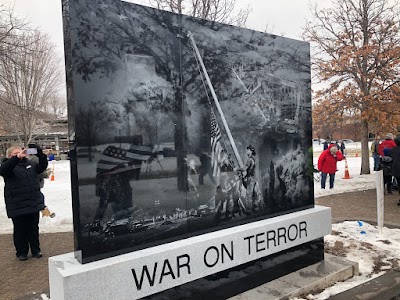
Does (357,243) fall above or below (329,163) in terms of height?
below

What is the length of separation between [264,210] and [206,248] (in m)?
1.05

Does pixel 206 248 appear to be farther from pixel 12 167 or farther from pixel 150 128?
pixel 12 167

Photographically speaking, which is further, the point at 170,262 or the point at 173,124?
the point at 173,124

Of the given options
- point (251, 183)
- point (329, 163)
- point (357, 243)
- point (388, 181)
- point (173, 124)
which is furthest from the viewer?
point (329, 163)

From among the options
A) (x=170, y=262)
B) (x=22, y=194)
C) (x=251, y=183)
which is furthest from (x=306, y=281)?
(x=22, y=194)

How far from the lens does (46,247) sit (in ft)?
19.3

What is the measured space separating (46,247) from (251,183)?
4.07 meters

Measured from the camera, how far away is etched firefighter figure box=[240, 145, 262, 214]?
150 inches

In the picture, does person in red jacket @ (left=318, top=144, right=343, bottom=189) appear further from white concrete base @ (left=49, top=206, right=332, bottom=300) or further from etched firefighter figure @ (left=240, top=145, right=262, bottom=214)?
etched firefighter figure @ (left=240, top=145, right=262, bottom=214)

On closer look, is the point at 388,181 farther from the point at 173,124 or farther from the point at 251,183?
the point at 173,124

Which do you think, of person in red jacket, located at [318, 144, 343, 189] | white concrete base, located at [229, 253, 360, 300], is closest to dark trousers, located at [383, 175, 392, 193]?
person in red jacket, located at [318, 144, 343, 189]

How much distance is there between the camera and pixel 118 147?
2826mm

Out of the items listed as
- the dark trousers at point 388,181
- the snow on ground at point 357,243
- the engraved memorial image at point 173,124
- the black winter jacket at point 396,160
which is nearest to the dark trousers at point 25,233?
the snow on ground at point 357,243

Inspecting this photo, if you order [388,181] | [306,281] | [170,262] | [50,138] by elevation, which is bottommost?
[306,281]
